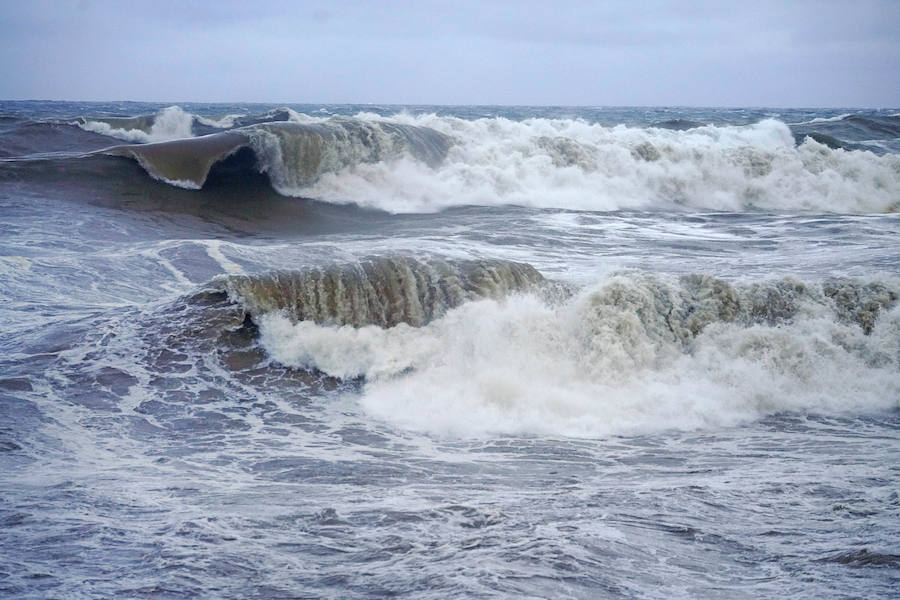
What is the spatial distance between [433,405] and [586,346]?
1890 mm

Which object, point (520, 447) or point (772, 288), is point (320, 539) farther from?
point (772, 288)

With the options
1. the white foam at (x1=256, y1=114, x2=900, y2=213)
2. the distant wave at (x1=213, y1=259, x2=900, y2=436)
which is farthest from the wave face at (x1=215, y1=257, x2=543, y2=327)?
the white foam at (x1=256, y1=114, x2=900, y2=213)

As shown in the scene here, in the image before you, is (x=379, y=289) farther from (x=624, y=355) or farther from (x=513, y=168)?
(x=513, y=168)

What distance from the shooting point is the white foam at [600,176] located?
65.8 ft

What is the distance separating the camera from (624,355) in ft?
29.4

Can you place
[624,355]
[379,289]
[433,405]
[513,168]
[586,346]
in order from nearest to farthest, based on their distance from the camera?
[433,405]
[624,355]
[586,346]
[379,289]
[513,168]

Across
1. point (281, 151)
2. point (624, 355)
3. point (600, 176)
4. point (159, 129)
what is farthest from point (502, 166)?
point (624, 355)

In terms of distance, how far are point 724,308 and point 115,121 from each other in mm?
23863

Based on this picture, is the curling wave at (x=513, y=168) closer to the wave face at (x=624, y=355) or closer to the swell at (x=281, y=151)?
the swell at (x=281, y=151)

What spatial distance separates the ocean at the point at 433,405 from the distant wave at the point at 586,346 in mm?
31

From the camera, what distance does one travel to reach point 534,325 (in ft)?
30.4

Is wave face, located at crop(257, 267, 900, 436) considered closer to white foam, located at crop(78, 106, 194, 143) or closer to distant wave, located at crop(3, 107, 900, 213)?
distant wave, located at crop(3, 107, 900, 213)

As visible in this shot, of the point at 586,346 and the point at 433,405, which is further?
the point at 586,346

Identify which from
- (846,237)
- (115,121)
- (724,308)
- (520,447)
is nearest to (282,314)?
(520,447)
